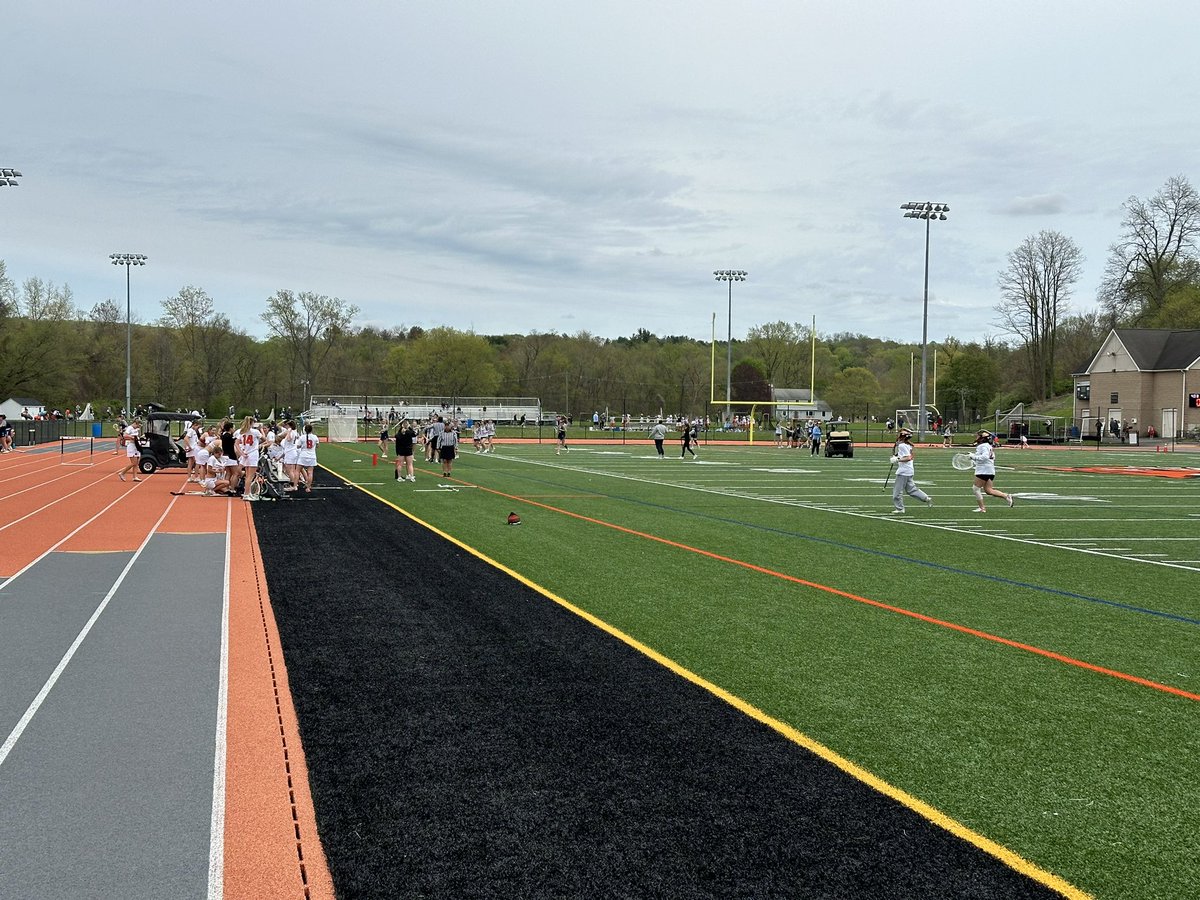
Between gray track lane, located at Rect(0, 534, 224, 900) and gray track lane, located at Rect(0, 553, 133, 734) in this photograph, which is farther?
gray track lane, located at Rect(0, 553, 133, 734)

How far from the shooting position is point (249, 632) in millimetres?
8578

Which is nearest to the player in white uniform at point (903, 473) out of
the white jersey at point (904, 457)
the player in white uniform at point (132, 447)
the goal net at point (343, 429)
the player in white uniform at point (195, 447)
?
the white jersey at point (904, 457)

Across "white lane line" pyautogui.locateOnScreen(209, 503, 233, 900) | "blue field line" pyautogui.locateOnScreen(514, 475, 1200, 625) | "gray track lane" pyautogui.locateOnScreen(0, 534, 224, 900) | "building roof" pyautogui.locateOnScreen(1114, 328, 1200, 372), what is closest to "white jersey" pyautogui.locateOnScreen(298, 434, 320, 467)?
"blue field line" pyautogui.locateOnScreen(514, 475, 1200, 625)

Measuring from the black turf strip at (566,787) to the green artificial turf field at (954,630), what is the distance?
49 cm

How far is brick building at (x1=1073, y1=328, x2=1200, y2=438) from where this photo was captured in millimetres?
65562

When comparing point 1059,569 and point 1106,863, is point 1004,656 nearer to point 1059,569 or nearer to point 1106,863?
point 1106,863

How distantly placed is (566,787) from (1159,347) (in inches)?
3010

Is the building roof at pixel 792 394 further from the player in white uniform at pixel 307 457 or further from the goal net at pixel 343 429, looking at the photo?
the player in white uniform at pixel 307 457

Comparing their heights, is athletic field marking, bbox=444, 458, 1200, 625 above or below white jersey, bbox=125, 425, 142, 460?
below

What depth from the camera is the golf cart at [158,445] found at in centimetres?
2920

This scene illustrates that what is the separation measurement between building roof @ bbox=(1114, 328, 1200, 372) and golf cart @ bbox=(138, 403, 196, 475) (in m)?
64.2

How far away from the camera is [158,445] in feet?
96.8

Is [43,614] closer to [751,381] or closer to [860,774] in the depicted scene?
[860,774]

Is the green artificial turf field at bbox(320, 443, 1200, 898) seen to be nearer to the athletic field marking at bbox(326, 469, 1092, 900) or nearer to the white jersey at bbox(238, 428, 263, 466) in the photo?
the athletic field marking at bbox(326, 469, 1092, 900)
